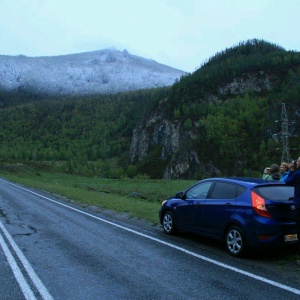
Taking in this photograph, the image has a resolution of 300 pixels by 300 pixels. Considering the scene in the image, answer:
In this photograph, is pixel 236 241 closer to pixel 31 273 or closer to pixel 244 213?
pixel 244 213

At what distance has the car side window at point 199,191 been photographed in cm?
933

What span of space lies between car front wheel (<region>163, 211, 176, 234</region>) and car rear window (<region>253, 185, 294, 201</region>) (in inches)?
123

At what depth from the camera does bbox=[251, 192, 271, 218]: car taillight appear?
24.8ft

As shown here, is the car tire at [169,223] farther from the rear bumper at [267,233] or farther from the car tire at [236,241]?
the rear bumper at [267,233]

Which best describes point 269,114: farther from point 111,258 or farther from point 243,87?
point 111,258

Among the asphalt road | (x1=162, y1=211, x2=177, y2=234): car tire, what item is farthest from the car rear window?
(x1=162, y1=211, x2=177, y2=234): car tire

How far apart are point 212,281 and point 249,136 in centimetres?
9825

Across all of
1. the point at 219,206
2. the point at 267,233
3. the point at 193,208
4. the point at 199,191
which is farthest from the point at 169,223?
the point at 267,233

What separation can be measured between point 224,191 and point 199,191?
105cm

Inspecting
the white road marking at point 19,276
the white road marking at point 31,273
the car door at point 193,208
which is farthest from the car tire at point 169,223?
the white road marking at point 19,276

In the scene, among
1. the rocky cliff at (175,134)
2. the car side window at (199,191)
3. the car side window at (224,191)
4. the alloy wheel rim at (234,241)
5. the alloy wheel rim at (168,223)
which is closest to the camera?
the alloy wheel rim at (234,241)

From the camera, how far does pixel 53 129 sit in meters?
199

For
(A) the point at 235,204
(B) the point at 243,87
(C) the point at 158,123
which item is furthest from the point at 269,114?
(A) the point at 235,204

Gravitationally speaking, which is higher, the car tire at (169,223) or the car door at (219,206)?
the car door at (219,206)
